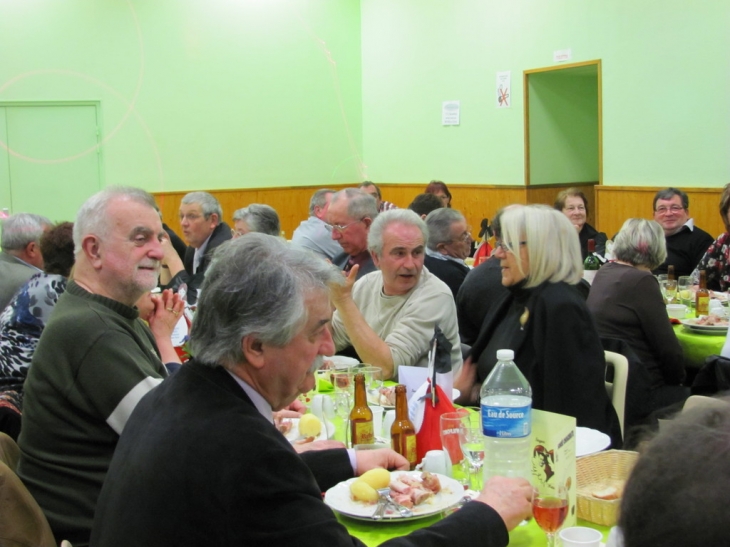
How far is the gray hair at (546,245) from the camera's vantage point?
2.94 m

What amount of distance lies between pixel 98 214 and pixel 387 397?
1.13m

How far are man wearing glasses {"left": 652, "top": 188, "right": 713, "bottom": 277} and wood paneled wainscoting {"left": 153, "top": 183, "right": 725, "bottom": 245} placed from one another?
1.10 metres

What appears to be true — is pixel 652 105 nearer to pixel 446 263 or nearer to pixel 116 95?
pixel 446 263

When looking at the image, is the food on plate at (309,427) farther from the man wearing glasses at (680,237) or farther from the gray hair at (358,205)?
the man wearing glasses at (680,237)

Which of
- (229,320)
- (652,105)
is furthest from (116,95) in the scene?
(229,320)

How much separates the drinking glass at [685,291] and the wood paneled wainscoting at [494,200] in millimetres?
2397

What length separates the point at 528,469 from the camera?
6.15 feet

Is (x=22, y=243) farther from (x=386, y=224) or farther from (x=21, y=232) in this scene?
(x=386, y=224)

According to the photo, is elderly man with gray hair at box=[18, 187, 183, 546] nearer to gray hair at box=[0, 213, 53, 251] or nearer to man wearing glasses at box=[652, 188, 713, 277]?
gray hair at box=[0, 213, 53, 251]

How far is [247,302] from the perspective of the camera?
1552mm

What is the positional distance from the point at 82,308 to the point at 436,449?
1.07 metres

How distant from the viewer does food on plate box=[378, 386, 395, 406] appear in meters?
2.76

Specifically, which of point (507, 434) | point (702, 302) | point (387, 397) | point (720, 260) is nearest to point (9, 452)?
point (387, 397)

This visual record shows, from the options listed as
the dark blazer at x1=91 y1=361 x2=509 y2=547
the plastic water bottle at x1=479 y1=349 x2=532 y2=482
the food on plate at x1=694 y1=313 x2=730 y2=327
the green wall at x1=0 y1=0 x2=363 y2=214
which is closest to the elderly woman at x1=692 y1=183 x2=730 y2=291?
the food on plate at x1=694 y1=313 x2=730 y2=327
